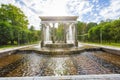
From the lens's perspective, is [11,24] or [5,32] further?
[11,24]

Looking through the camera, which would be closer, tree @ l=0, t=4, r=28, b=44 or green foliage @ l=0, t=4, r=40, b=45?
green foliage @ l=0, t=4, r=40, b=45

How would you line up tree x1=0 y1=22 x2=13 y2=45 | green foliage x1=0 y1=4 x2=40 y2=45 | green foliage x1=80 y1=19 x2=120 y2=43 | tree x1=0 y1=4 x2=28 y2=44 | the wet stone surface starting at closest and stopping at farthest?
the wet stone surface < tree x1=0 y1=22 x2=13 y2=45 < green foliage x1=0 y1=4 x2=40 y2=45 < green foliage x1=80 y1=19 x2=120 y2=43 < tree x1=0 y1=4 x2=28 y2=44

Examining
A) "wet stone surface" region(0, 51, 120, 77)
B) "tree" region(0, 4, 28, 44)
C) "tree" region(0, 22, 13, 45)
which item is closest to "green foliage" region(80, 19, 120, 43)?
"wet stone surface" region(0, 51, 120, 77)

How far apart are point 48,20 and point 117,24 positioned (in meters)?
10.7

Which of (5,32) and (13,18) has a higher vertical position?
(13,18)

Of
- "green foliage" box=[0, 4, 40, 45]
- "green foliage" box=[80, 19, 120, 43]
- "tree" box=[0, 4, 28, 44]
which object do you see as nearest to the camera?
"green foliage" box=[0, 4, 40, 45]

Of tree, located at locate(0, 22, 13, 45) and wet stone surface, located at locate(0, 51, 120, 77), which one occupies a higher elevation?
tree, located at locate(0, 22, 13, 45)

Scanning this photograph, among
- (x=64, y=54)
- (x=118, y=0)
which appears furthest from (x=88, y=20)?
(x=64, y=54)

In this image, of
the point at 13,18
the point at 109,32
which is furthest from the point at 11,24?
the point at 109,32

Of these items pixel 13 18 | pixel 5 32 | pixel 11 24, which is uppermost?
pixel 13 18

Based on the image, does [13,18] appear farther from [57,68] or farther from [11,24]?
[57,68]

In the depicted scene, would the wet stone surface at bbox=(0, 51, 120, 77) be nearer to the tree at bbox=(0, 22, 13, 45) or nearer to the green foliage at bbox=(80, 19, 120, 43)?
the tree at bbox=(0, 22, 13, 45)

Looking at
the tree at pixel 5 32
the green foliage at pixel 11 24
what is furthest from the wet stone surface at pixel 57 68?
the green foliage at pixel 11 24

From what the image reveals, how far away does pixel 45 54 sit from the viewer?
10.7 m
